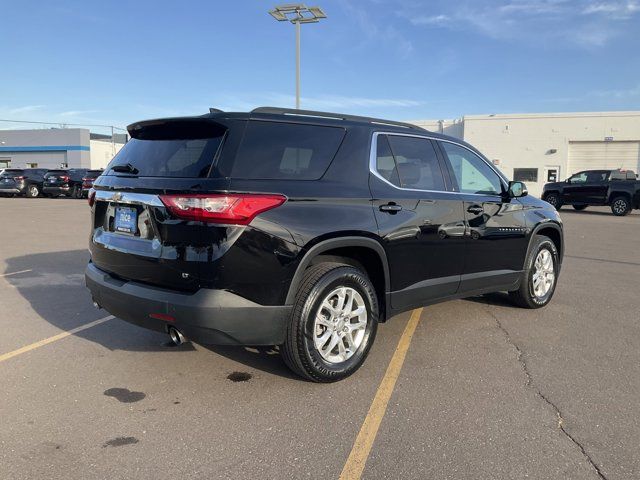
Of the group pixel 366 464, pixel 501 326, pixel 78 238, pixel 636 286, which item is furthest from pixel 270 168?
pixel 78 238

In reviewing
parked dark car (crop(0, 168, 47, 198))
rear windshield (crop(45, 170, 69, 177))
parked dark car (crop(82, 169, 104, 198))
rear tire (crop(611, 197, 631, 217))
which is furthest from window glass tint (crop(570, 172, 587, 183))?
parked dark car (crop(0, 168, 47, 198))

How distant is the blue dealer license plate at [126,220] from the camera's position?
365 centimetres

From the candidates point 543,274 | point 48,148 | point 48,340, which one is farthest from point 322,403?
point 48,148

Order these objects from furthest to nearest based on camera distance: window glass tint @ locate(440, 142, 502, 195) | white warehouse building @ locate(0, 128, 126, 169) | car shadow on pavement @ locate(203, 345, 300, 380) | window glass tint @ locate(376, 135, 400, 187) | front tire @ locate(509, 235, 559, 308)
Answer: white warehouse building @ locate(0, 128, 126, 169) < front tire @ locate(509, 235, 559, 308) < window glass tint @ locate(440, 142, 502, 195) < window glass tint @ locate(376, 135, 400, 187) < car shadow on pavement @ locate(203, 345, 300, 380)

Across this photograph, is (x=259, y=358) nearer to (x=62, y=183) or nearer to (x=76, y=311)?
(x=76, y=311)

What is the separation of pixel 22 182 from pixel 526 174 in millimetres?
34232

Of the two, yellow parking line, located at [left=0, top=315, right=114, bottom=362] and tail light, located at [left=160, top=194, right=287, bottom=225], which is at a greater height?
tail light, located at [left=160, top=194, right=287, bottom=225]

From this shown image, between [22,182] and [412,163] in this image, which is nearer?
[412,163]

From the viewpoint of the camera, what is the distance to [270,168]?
346 cm

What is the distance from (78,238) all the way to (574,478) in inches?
425

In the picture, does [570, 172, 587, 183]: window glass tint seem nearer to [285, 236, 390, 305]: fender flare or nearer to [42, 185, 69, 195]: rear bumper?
[285, 236, 390, 305]: fender flare

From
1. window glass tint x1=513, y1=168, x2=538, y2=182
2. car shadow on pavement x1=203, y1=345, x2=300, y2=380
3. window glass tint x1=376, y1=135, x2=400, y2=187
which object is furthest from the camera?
window glass tint x1=513, y1=168, x2=538, y2=182

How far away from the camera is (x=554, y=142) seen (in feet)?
129

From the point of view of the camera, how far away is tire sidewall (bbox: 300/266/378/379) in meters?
3.57
